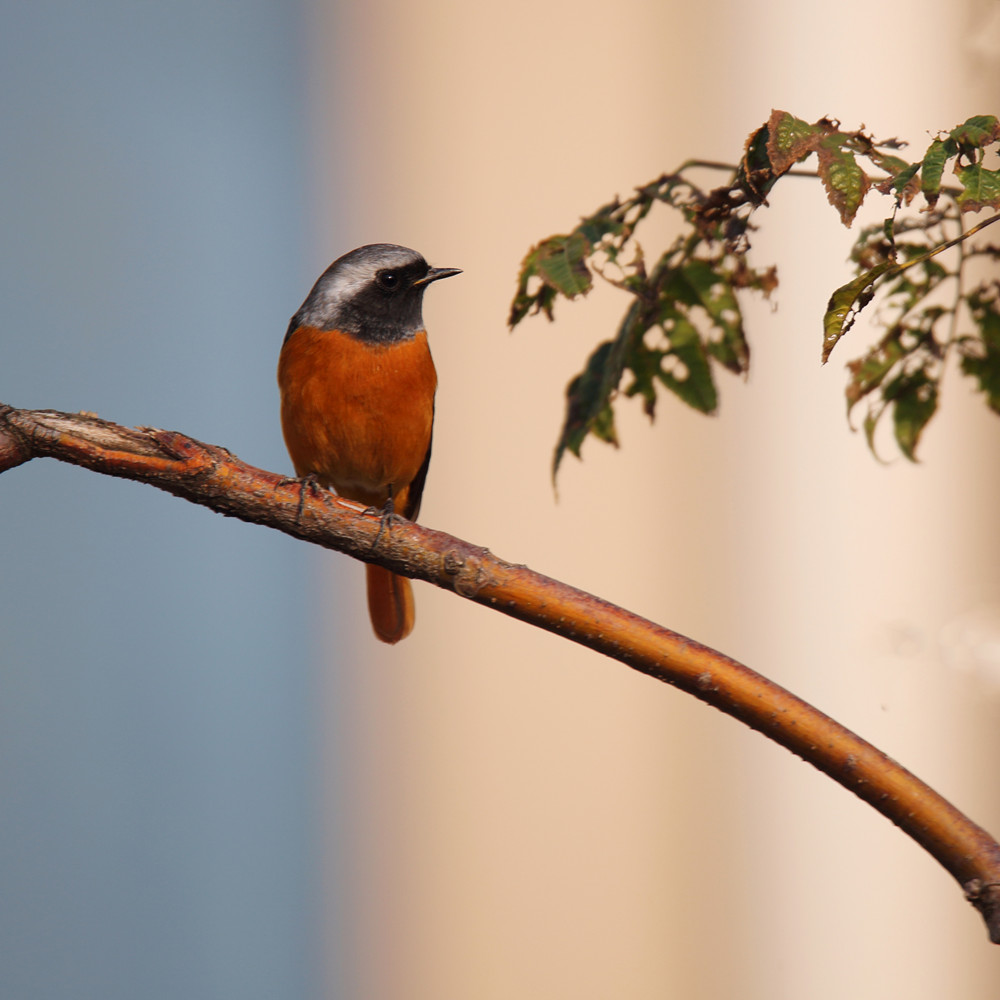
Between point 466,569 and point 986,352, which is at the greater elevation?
point 986,352

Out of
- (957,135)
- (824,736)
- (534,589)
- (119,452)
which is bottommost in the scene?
(824,736)

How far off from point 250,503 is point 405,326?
1.12m

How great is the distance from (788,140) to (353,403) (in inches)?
45.8

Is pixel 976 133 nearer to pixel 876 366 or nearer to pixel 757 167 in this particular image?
pixel 757 167

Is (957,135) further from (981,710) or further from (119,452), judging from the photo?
(981,710)

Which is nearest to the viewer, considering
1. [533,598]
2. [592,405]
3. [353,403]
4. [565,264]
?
[533,598]

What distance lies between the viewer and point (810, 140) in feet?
3.22

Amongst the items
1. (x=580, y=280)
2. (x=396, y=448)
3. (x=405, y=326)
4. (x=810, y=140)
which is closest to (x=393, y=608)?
(x=396, y=448)

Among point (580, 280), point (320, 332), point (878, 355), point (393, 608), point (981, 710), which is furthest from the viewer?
point (981, 710)

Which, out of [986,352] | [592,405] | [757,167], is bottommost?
[592,405]

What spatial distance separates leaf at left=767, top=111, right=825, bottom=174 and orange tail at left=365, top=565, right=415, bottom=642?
148 cm

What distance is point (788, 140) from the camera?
98 centimetres

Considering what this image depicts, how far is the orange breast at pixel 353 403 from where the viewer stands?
1.96 meters

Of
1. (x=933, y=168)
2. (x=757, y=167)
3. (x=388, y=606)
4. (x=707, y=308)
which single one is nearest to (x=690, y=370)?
(x=707, y=308)
